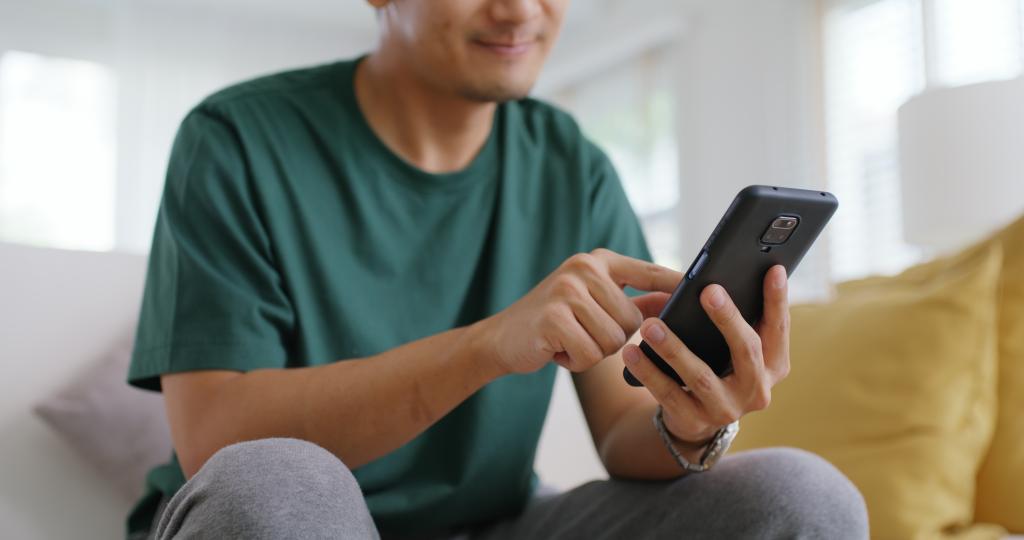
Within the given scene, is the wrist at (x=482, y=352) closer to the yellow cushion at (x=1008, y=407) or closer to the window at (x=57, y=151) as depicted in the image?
the yellow cushion at (x=1008, y=407)

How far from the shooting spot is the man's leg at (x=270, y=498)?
64 centimetres

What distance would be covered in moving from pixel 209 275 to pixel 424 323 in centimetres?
25

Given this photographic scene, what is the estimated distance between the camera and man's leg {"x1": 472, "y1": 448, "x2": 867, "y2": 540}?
0.83m

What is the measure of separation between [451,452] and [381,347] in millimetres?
139

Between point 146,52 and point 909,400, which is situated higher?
point 146,52

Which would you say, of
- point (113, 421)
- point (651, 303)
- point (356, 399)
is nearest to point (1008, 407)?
point (651, 303)

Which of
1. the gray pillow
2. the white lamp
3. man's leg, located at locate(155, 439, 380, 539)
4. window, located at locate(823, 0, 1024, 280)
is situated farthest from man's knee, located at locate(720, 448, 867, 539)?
window, located at locate(823, 0, 1024, 280)

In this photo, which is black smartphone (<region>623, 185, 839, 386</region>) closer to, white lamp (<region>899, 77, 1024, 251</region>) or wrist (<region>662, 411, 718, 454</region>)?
wrist (<region>662, 411, 718, 454</region>)

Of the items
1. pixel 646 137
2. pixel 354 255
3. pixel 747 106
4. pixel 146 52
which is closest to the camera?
pixel 354 255

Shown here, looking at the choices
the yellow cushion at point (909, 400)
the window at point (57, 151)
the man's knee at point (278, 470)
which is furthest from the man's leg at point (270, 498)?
the window at point (57, 151)

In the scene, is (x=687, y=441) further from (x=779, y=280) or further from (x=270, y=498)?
(x=270, y=498)

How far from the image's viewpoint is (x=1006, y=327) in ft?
4.42

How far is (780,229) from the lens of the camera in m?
0.72

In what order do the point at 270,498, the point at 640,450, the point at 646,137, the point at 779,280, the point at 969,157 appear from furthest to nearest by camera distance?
the point at 646,137
the point at 969,157
the point at 640,450
the point at 779,280
the point at 270,498
